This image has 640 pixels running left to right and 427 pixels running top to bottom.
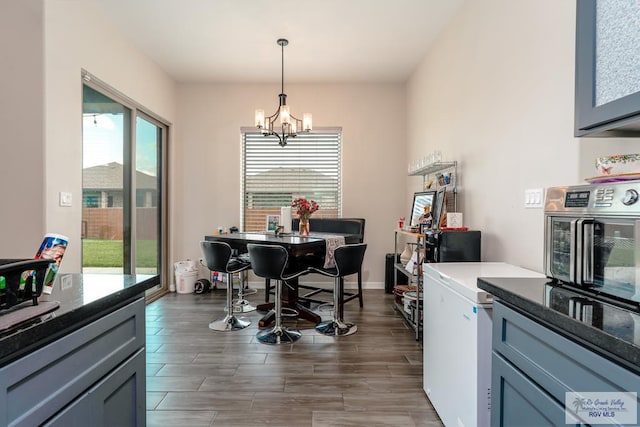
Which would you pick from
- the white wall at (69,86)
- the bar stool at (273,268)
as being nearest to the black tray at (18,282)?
the bar stool at (273,268)

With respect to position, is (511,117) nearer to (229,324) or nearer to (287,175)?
(229,324)

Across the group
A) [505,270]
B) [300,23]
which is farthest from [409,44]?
[505,270]

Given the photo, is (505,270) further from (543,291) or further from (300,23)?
(300,23)

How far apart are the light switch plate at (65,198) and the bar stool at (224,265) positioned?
1.11m

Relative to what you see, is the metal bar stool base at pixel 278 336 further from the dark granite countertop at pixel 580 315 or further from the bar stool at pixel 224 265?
the dark granite countertop at pixel 580 315

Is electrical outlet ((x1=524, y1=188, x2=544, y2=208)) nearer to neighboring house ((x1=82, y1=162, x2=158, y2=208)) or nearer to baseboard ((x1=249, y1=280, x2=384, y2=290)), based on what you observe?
baseboard ((x1=249, y1=280, x2=384, y2=290))

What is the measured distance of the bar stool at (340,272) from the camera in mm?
3000

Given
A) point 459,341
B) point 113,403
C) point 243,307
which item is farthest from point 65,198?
point 459,341

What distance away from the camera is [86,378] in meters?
0.96

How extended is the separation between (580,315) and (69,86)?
140 inches

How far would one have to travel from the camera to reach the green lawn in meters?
3.12

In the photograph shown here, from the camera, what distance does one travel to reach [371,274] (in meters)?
4.88

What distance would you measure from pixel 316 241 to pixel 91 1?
2.96 metres

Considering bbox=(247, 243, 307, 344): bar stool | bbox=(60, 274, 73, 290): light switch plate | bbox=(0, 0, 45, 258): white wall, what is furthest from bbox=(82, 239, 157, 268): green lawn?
bbox=(60, 274, 73, 290): light switch plate
